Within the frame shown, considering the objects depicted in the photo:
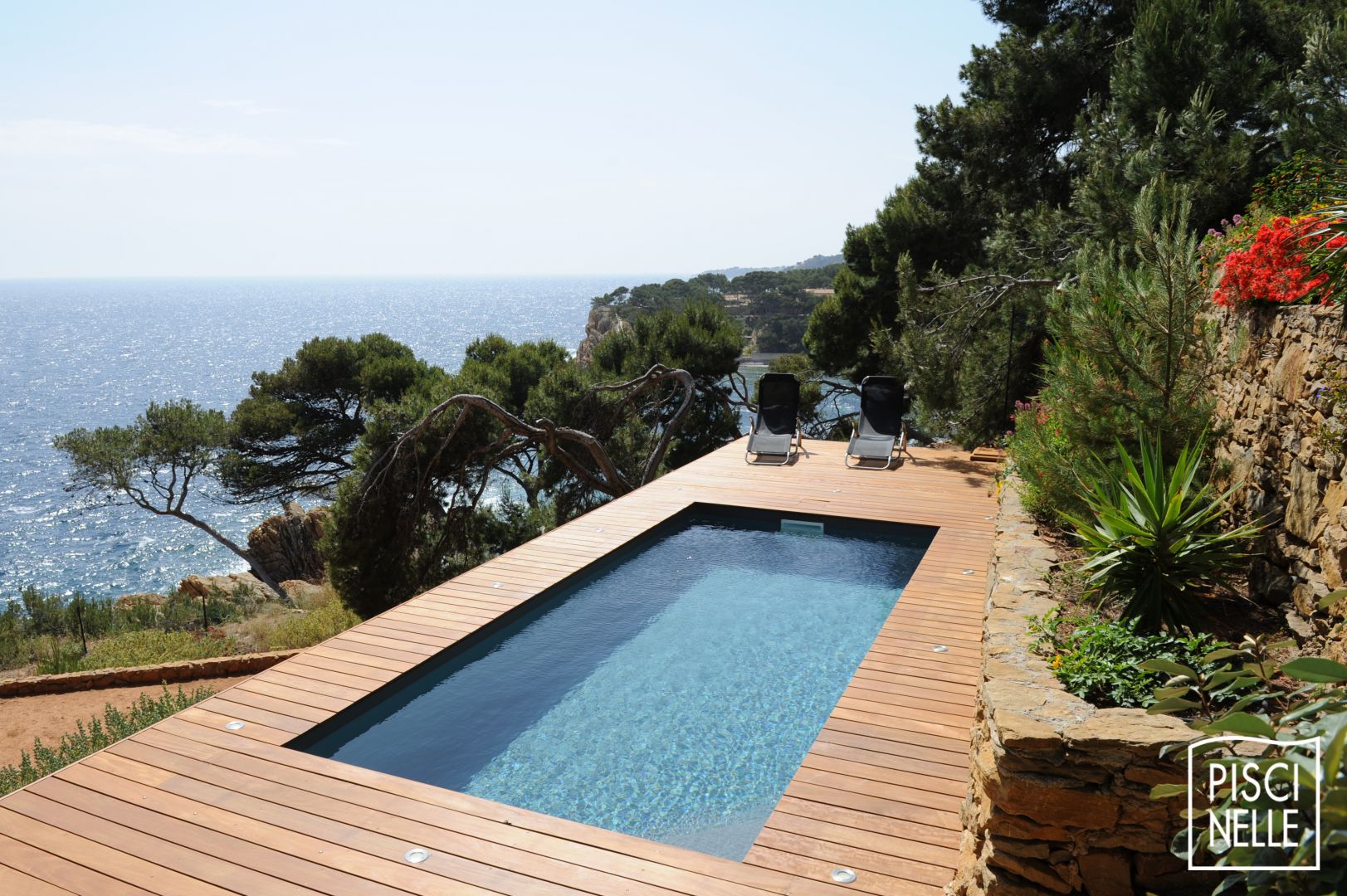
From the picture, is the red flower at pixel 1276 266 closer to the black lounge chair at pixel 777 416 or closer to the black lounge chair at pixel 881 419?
the black lounge chair at pixel 881 419

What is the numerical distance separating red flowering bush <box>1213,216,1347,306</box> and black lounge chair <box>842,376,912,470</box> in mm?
5429

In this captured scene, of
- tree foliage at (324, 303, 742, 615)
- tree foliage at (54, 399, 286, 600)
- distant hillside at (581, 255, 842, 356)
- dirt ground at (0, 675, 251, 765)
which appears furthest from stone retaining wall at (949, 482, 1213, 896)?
distant hillside at (581, 255, 842, 356)

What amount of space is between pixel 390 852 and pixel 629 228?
63.7 meters

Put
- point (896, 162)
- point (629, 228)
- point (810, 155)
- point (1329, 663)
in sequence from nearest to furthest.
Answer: point (1329, 663)
point (896, 162)
point (810, 155)
point (629, 228)

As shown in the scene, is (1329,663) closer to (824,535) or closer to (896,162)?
(824,535)

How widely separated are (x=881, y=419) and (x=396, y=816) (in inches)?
294

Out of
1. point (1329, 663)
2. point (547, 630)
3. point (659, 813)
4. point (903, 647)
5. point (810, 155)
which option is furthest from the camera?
point (810, 155)

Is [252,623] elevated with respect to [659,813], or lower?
lower

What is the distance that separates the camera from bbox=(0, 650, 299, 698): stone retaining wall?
251 inches

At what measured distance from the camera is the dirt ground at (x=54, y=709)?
5449 mm

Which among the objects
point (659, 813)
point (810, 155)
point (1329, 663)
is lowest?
point (659, 813)

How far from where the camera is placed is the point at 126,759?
354cm

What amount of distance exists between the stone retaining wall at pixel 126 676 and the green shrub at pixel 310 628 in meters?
1.29

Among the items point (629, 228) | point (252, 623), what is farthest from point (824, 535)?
point (629, 228)
